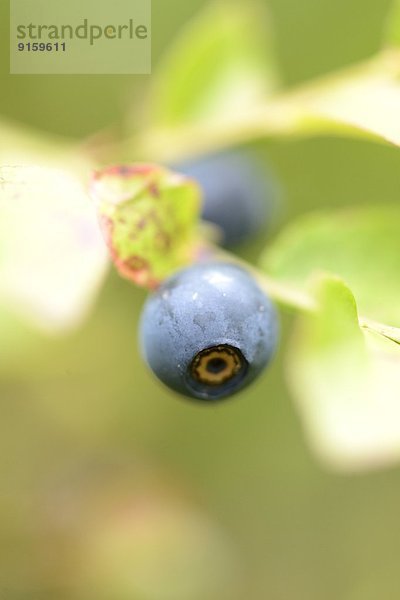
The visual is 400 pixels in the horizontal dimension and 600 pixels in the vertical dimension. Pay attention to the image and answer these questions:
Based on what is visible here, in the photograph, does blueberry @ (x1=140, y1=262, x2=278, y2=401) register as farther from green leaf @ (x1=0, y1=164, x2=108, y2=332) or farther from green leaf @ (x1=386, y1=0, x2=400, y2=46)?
green leaf @ (x1=386, y1=0, x2=400, y2=46)

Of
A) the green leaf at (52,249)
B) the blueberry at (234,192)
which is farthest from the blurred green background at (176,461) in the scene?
the green leaf at (52,249)

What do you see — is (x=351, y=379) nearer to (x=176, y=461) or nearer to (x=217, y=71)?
(x=217, y=71)

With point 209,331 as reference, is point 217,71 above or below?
above

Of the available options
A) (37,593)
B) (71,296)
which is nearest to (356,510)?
(37,593)

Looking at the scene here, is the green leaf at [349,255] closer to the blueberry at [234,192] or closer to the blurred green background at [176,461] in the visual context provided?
the blueberry at [234,192]

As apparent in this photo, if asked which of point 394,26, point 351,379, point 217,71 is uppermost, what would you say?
point 217,71

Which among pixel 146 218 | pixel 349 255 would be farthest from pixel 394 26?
pixel 146 218
